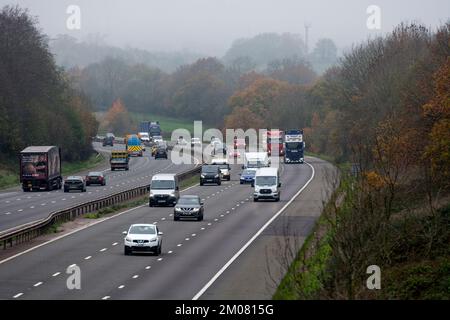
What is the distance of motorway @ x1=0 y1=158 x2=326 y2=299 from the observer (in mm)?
36531

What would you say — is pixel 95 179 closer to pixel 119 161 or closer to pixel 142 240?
pixel 119 161

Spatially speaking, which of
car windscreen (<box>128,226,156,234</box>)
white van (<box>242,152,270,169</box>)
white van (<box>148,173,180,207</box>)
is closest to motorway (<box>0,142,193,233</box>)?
white van (<box>148,173,180,207</box>)

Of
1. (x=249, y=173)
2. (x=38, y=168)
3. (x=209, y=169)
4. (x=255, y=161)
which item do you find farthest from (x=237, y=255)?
(x=255, y=161)

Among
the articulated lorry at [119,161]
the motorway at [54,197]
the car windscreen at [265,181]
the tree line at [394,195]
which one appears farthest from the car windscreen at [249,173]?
A: the articulated lorry at [119,161]

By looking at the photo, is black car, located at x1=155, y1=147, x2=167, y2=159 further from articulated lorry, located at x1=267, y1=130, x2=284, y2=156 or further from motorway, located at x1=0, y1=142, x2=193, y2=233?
motorway, located at x1=0, y1=142, x2=193, y2=233

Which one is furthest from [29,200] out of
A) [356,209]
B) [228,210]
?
[356,209]

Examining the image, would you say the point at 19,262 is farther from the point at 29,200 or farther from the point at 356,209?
the point at 29,200

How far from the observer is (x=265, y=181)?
75250 mm

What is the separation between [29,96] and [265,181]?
56.3 metres

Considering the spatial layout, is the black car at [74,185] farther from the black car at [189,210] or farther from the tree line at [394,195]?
the black car at [189,210]

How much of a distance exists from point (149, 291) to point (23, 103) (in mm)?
88634

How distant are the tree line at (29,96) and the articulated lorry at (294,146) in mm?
24623

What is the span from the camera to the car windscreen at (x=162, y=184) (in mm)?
72125

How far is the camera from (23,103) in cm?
12212
